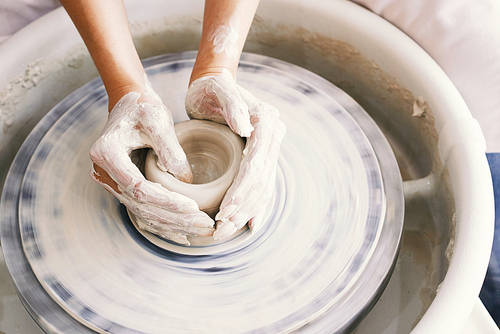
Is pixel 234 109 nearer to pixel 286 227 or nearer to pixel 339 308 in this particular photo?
pixel 286 227

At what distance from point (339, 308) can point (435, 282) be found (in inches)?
11.7

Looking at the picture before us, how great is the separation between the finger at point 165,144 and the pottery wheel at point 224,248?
0.18 m

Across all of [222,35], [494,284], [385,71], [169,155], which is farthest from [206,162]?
[494,284]

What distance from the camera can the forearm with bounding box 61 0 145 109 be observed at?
1198 millimetres

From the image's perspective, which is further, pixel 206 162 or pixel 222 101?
pixel 206 162

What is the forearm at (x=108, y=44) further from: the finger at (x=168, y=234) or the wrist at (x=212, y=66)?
the finger at (x=168, y=234)

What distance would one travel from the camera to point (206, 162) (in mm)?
1182

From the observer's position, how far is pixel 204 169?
3.89ft

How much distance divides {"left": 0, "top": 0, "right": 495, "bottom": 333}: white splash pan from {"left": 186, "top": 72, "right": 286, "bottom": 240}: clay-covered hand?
403 millimetres

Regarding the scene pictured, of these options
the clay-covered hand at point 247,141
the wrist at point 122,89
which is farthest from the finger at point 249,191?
the wrist at point 122,89

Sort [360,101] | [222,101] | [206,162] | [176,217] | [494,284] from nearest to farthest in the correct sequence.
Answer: [176,217] → [222,101] → [206,162] → [494,284] → [360,101]

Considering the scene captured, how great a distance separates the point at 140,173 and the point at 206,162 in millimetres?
222

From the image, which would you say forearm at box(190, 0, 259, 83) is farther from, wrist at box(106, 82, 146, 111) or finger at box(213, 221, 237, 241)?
finger at box(213, 221, 237, 241)

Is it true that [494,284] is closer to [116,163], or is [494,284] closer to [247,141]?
[247,141]
